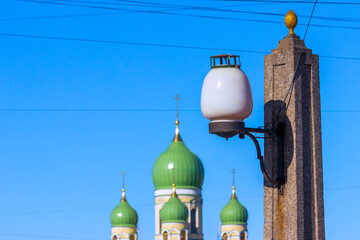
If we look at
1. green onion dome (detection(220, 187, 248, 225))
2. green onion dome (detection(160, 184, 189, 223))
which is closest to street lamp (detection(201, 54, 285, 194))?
green onion dome (detection(160, 184, 189, 223))

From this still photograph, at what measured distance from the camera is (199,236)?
82.4 meters

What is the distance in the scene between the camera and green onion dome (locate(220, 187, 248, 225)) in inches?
3287

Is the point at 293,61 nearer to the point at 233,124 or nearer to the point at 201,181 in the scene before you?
the point at 233,124

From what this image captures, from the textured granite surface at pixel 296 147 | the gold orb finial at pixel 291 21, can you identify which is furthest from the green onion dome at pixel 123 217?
the gold orb finial at pixel 291 21

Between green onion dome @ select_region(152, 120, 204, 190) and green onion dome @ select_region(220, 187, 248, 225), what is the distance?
291cm

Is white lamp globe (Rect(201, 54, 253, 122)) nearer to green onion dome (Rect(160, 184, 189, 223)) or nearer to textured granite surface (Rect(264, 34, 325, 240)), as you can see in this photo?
textured granite surface (Rect(264, 34, 325, 240))

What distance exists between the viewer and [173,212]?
78062mm

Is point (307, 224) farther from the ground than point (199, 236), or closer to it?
closer to it

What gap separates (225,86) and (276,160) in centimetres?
71

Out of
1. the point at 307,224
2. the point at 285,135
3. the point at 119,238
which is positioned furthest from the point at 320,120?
the point at 119,238

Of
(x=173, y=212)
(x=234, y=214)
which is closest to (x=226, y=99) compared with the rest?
(x=173, y=212)

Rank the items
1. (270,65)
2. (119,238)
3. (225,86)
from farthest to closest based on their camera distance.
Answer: (119,238)
(270,65)
(225,86)

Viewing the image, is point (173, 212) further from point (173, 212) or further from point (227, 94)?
point (227, 94)

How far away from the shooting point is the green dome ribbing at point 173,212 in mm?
78125
